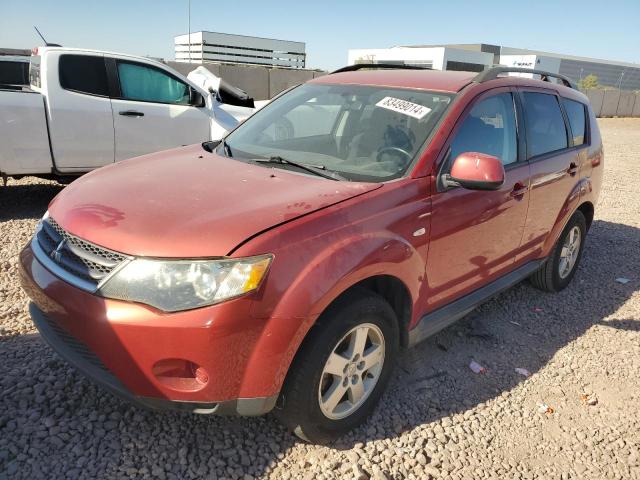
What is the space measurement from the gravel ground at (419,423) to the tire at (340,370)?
0.16m

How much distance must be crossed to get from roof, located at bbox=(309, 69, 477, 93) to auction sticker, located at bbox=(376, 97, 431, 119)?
6.5 inches

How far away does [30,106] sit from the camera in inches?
219

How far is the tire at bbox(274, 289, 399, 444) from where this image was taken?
7.29 feet

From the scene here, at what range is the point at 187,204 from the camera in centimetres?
230

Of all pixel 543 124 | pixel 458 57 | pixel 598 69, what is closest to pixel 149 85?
pixel 543 124

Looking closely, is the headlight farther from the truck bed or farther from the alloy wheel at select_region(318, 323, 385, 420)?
the truck bed

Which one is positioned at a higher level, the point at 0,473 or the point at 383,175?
A: the point at 383,175

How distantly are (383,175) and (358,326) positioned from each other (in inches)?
32.6

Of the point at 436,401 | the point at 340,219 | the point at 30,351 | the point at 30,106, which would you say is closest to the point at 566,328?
the point at 436,401

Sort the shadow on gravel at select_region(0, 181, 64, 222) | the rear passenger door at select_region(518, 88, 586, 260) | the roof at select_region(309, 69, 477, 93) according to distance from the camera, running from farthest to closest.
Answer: the shadow on gravel at select_region(0, 181, 64, 222) < the rear passenger door at select_region(518, 88, 586, 260) < the roof at select_region(309, 69, 477, 93)

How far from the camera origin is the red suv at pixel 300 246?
1996 mm

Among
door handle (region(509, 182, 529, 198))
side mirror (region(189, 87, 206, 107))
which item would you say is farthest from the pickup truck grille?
side mirror (region(189, 87, 206, 107))

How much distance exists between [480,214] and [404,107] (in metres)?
0.78

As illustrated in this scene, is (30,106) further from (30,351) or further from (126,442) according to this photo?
(126,442)
